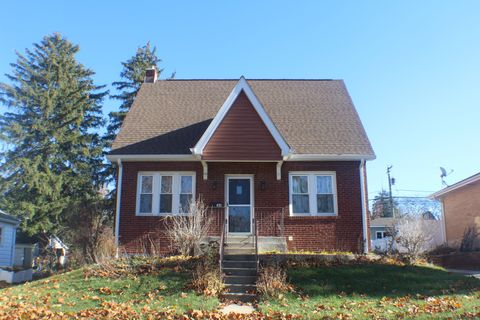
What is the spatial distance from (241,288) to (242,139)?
19.4 ft

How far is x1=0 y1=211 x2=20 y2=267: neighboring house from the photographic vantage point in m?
28.2

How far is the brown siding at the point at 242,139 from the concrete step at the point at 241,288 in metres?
5.22

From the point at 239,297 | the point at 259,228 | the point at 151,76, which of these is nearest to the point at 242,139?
the point at 259,228

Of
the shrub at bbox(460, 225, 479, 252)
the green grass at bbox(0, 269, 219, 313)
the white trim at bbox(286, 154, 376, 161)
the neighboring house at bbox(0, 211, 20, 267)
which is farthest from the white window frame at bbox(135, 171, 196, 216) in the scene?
the neighboring house at bbox(0, 211, 20, 267)

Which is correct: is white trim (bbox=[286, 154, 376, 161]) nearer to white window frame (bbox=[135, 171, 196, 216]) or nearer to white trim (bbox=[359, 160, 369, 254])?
white trim (bbox=[359, 160, 369, 254])

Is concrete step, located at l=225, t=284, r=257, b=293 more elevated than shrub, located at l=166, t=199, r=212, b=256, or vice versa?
shrub, located at l=166, t=199, r=212, b=256

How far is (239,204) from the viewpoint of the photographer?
1648 centimetres

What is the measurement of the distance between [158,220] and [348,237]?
280 inches

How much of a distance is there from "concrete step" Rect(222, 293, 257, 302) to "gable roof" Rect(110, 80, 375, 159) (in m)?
6.16

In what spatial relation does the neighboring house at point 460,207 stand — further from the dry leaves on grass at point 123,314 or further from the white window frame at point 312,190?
the dry leaves on grass at point 123,314

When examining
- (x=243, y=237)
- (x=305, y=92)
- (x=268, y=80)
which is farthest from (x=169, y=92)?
(x=243, y=237)

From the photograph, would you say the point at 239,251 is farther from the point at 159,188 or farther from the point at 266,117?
the point at 266,117

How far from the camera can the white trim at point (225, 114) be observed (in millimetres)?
15453

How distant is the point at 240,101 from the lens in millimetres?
16094
